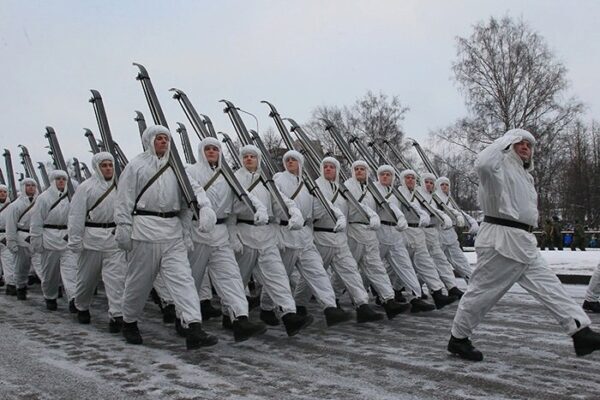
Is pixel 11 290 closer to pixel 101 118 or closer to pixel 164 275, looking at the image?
pixel 101 118

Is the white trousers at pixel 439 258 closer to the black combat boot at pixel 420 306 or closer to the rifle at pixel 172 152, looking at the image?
the black combat boot at pixel 420 306

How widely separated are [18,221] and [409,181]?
629 centimetres

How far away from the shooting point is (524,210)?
206 inches

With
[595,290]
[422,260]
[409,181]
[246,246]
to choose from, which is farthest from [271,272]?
[595,290]

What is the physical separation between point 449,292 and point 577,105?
893 inches

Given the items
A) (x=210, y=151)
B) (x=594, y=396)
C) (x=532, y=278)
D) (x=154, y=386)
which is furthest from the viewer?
(x=210, y=151)

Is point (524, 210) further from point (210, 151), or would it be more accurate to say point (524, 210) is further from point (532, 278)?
point (210, 151)

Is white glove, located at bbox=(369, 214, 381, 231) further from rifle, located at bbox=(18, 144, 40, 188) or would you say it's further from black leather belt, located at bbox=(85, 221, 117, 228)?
rifle, located at bbox=(18, 144, 40, 188)

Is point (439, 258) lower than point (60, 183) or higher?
lower

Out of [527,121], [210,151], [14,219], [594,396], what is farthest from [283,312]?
[527,121]

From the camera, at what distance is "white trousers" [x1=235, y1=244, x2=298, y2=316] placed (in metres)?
6.63

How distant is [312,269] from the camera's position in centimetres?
729

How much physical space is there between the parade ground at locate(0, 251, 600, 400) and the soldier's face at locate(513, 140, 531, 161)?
1616mm

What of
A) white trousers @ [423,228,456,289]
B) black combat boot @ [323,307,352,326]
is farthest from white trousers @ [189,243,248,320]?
white trousers @ [423,228,456,289]
